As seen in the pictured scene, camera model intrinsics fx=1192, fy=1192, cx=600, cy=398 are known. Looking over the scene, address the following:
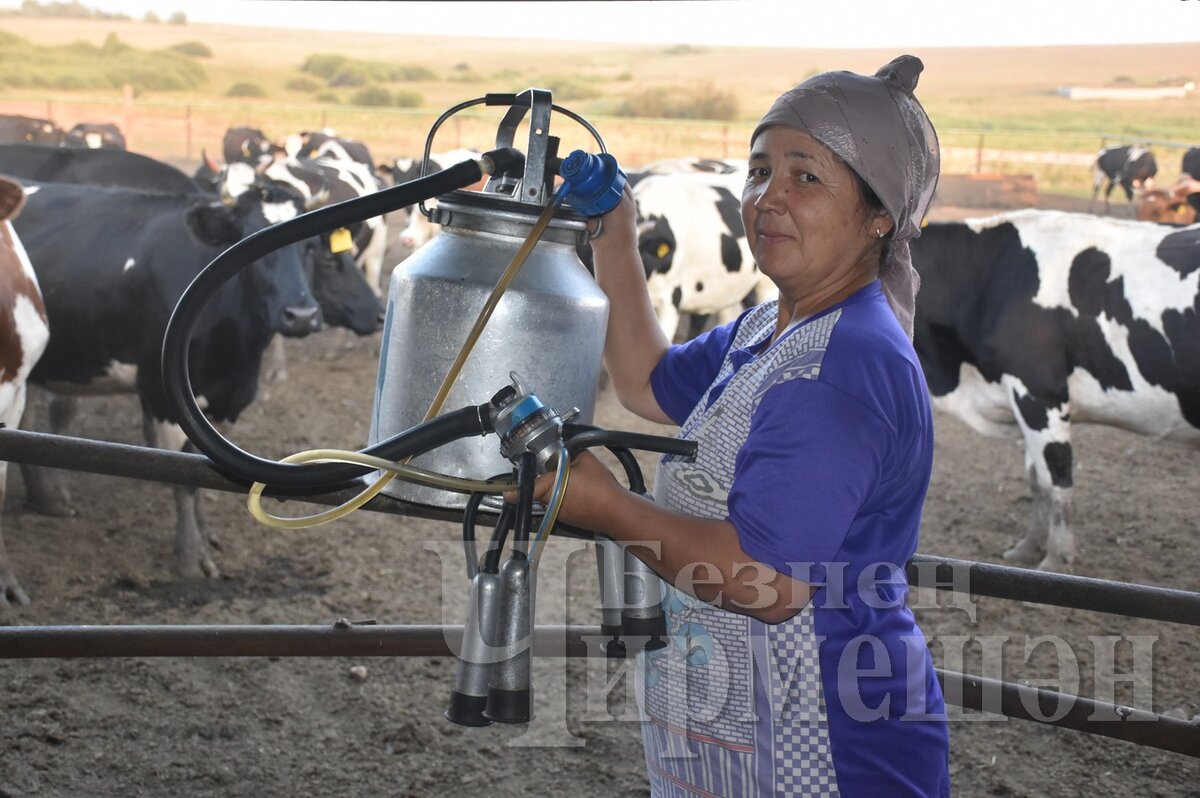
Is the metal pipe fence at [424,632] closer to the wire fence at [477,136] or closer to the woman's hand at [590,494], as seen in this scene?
the woman's hand at [590,494]

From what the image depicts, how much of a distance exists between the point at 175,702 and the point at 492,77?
38088 millimetres

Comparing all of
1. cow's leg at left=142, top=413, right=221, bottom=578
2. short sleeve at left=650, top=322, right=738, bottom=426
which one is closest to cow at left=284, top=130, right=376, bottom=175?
cow's leg at left=142, top=413, right=221, bottom=578

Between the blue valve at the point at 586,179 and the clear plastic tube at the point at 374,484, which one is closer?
the clear plastic tube at the point at 374,484

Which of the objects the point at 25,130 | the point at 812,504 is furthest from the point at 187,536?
the point at 25,130

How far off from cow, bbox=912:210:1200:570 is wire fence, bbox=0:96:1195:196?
1828cm

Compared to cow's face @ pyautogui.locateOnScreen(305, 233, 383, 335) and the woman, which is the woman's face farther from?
cow's face @ pyautogui.locateOnScreen(305, 233, 383, 335)

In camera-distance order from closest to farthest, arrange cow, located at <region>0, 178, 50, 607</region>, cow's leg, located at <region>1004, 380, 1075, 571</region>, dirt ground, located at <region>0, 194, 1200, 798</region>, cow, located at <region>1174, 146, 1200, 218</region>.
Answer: dirt ground, located at <region>0, 194, 1200, 798</region>
cow, located at <region>0, 178, 50, 607</region>
cow's leg, located at <region>1004, 380, 1075, 571</region>
cow, located at <region>1174, 146, 1200, 218</region>

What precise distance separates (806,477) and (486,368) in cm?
40

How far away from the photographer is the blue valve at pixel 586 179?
144 centimetres

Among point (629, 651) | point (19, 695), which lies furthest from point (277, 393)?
point (629, 651)

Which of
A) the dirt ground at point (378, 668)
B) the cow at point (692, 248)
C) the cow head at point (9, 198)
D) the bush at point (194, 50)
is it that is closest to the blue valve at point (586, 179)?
the dirt ground at point (378, 668)

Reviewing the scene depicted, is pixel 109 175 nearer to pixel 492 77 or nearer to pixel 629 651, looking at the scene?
pixel 629 651

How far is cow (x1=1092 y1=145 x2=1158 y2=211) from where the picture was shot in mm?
19125

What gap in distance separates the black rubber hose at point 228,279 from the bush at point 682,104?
34.1 m
